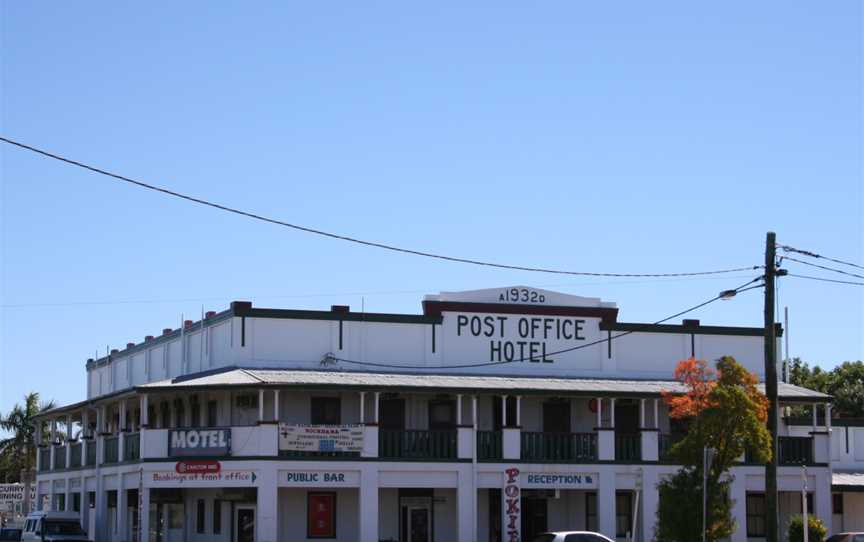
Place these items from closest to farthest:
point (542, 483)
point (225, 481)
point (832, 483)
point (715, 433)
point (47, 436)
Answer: point (715, 433) < point (225, 481) < point (542, 483) < point (832, 483) < point (47, 436)

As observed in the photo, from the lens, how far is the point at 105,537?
49656mm

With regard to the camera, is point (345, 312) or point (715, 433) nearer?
point (715, 433)

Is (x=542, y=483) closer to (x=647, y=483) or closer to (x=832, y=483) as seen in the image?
(x=647, y=483)

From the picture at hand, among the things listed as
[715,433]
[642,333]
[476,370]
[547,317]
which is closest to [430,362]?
[476,370]

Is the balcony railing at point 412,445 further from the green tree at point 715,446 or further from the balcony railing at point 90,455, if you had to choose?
the balcony railing at point 90,455

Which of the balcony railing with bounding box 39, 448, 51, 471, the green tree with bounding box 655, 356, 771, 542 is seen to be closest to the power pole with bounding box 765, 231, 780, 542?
the green tree with bounding box 655, 356, 771, 542

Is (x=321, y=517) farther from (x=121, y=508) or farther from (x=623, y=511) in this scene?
(x=623, y=511)

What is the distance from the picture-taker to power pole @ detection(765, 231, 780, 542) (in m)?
35.1

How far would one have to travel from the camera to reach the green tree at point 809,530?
44.1 metres

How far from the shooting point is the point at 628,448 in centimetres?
4697

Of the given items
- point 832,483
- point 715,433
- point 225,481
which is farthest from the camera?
point 832,483

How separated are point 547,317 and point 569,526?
743 cm

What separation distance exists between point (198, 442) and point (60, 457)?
15.1 metres

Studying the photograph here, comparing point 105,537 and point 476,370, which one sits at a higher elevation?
point 476,370
